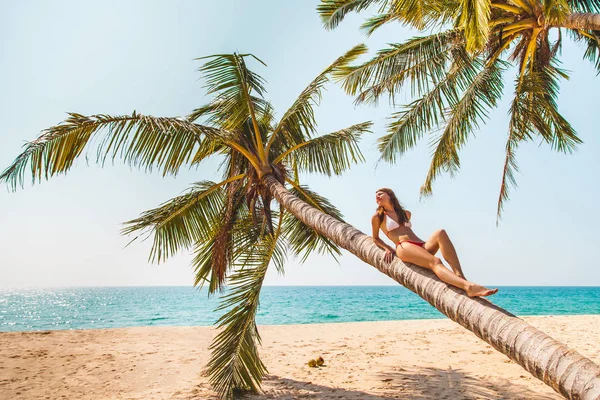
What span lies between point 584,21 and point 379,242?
13.7ft

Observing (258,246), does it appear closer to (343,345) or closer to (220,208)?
(220,208)

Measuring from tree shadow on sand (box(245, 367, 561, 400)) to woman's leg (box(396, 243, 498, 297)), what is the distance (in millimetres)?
3376

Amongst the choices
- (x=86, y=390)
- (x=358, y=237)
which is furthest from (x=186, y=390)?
(x=358, y=237)

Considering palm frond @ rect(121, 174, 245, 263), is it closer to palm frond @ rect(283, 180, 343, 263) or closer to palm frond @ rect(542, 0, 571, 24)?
palm frond @ rect(283, 180, 343, 263)

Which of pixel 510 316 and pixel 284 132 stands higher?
pixel 284 132

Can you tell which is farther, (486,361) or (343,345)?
(343,345)

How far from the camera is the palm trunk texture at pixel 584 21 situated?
17.4ft

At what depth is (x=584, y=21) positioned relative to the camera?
5.44 m

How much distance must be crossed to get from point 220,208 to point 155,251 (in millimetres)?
1285

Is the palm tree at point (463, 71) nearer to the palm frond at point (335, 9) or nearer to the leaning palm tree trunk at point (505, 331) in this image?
the palm frond at point (335, 9)

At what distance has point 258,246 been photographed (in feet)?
21.6

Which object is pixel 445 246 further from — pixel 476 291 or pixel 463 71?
pixel 463 71

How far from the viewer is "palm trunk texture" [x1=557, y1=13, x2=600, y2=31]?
531 centimetres

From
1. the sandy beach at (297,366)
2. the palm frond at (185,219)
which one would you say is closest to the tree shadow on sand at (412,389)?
the sandy beach at (297,366)
